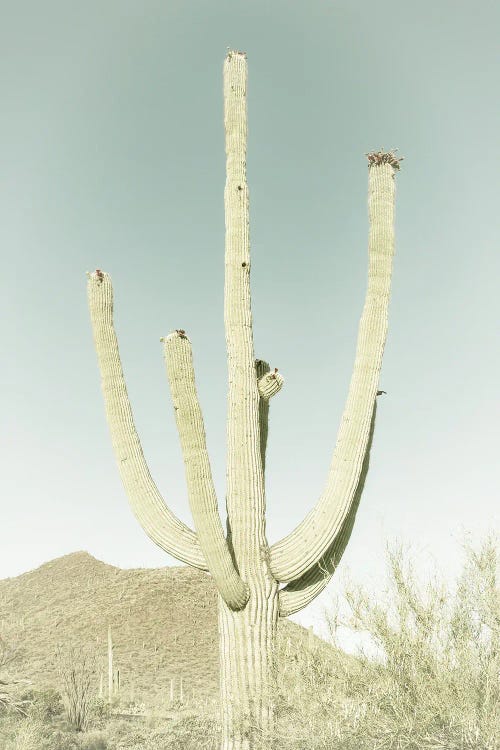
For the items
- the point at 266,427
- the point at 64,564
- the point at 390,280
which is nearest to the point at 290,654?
the point at 266,427

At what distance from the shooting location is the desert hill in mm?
24484

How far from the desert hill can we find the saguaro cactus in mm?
15697

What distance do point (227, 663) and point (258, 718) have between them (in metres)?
0.64

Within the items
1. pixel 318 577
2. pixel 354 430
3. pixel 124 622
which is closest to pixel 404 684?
pixel 318 577

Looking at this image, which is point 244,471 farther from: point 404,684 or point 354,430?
point 404,684

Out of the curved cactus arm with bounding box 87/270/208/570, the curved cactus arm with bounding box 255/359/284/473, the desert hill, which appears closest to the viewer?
the curved cactus arm with bounding box 87/270/208/570

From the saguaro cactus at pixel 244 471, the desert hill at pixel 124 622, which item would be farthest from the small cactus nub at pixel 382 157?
the desert hill at pixel 124 622

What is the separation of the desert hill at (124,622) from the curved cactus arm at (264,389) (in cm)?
1546

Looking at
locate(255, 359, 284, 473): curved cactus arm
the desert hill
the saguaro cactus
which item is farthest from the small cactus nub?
the desert hill

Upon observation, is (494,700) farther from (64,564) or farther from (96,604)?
(64,564)

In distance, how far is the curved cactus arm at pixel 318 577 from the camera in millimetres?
7914

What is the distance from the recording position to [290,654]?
7.43 m

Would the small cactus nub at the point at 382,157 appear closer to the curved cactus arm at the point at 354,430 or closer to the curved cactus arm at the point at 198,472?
the curved cactus arm at the point at 354,430

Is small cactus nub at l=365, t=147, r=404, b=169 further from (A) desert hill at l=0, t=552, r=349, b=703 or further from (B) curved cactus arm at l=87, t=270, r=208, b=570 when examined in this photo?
(A) desert hill at l=0, t=552, r=349, b=703
